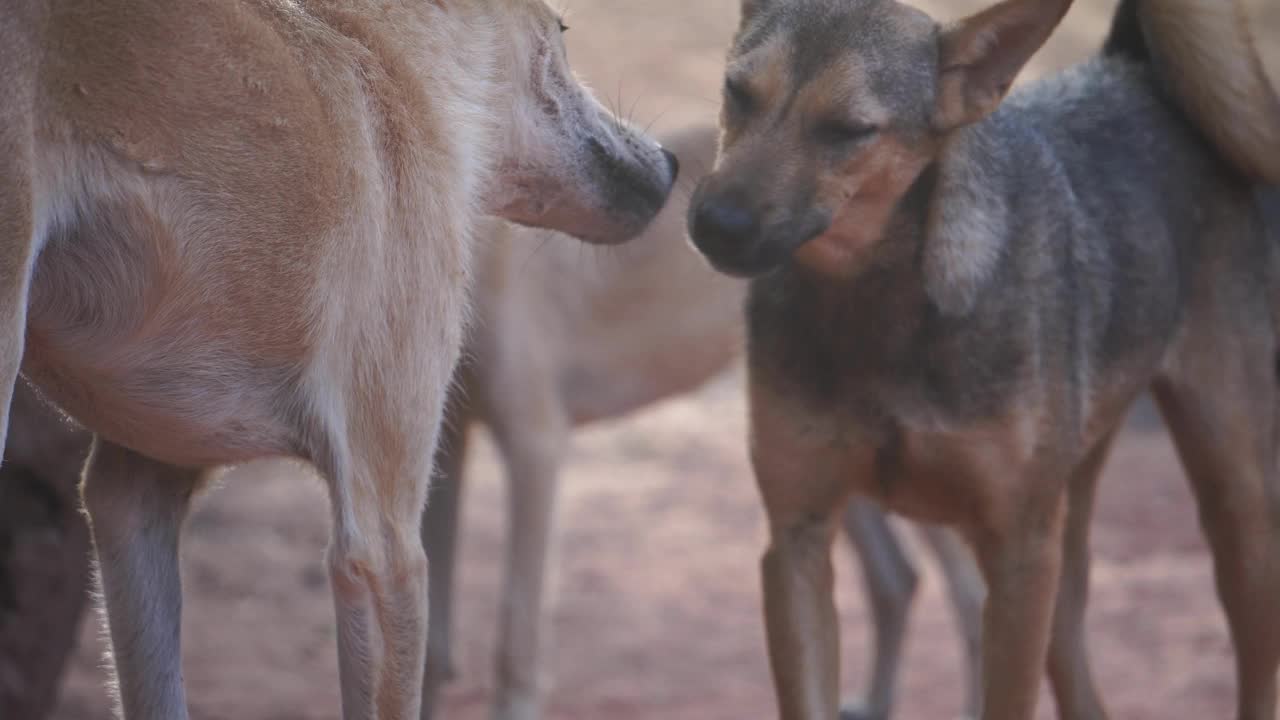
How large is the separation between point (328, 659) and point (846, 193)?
4.20 meters

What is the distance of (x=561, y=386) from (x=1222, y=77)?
3369 millimetres

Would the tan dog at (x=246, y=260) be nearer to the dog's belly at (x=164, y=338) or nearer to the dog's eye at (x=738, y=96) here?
the dog's belly at (x=164, y=338)

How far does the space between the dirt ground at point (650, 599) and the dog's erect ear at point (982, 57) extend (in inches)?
53.6

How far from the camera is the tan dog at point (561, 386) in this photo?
637 centimetres

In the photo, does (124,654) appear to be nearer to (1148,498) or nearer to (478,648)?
(478,648)

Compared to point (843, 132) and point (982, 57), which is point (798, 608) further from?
point (982, 57)

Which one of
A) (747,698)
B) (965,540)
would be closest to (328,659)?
(747,698)

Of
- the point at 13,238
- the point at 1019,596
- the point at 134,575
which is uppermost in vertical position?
the point at 13,238

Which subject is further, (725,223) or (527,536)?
(527,536)

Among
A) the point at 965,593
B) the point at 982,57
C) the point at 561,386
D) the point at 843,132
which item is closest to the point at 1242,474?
the point at 982,57

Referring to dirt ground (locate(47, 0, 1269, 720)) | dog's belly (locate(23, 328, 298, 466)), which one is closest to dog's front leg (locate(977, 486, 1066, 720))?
dog's belly (locate(23, 328, 298, 466))

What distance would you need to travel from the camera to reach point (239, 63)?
284 centimetres

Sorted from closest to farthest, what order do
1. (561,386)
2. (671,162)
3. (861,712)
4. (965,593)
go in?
1. (671,162)
2. (861,712)
3. (965,593)
4. (561,386)

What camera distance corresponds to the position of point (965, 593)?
21.6ft
